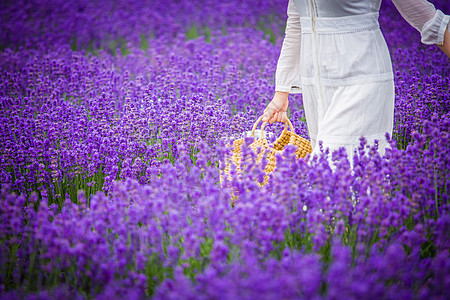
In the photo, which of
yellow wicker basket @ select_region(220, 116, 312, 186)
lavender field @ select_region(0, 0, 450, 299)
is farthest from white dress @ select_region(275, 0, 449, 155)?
yellow wicker basket @ select_region(220, 116, 312, 186)

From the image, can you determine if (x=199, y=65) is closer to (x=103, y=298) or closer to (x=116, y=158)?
(x=116, y=158)

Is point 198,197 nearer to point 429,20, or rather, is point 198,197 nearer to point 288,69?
point 288,69

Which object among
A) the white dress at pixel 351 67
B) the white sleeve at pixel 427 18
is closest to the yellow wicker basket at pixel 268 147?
the white dress at pixel 351 67

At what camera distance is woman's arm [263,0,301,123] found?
2732 millimetres

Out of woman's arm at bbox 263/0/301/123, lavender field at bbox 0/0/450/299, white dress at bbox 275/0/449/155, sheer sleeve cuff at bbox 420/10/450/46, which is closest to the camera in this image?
lavender field at bbox 0/0/450/299

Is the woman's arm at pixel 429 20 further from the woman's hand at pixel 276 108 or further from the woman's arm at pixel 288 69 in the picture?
the woman's hand at pixel 276 108

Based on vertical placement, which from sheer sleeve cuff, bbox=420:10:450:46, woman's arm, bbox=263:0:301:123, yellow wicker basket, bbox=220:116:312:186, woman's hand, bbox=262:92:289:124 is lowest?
yellow wicker basket, bbox=220:116:312:186

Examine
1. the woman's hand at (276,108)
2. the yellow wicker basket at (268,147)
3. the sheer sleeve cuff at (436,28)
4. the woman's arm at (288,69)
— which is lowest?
the yellow wicker basket at (268,147)

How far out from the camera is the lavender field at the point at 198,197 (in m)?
1.65

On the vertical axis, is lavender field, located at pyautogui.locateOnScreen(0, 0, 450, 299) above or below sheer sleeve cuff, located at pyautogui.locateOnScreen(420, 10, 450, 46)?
below

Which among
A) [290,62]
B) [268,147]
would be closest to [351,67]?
[290,62]

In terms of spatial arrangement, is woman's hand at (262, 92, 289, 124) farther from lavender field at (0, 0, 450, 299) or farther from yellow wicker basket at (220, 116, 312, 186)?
lavender field at (0, 0, 450, 299)

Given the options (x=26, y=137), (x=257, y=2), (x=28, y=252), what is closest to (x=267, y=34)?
(x=257, y=2)

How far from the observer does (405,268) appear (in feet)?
5.70
